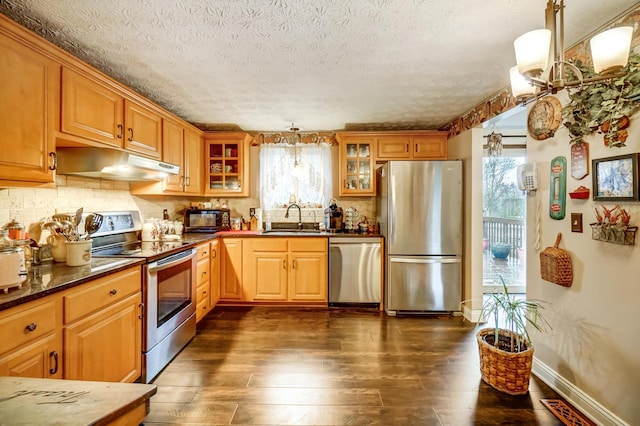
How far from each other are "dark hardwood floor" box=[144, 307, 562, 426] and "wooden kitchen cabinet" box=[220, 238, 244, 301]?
0.53 meters

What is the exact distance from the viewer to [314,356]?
2.43 m

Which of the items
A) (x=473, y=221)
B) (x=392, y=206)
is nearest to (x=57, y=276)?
(x=392, y=206)

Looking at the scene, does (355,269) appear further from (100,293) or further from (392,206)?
(100,293)

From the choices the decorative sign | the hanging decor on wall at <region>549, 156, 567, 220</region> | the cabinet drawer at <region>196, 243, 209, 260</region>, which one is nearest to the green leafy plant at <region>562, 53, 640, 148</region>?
the decorative sign

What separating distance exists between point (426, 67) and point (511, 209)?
11.2 ft

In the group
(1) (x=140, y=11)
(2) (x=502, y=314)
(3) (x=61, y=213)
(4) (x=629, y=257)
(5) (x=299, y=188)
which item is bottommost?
(2) (x=502, y=314)

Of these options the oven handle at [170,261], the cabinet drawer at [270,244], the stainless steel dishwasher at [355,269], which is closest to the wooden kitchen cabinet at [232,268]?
the cabinet drawer at [270,244]

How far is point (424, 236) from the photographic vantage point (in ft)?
11.0

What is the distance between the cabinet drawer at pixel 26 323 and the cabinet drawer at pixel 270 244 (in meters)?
2.23

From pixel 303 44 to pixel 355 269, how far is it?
8.18 ft

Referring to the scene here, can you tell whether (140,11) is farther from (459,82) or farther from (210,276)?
(210,276)

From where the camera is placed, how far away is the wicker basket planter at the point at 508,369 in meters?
1.89

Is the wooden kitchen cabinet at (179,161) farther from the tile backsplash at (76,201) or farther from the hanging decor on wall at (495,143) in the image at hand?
the hanging decor on wall at (495,143)

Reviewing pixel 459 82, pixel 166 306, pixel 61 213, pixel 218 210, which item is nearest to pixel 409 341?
Result: pixel 166 306
